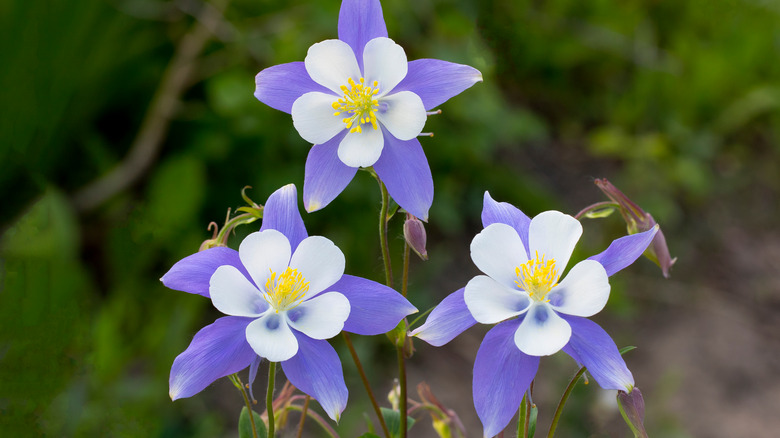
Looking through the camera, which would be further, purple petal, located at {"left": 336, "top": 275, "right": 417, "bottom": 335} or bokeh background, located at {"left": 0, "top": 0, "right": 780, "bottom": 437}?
bokeh background, located at {"left": 0, "top": 0, "right": 780, "bottom": 437}

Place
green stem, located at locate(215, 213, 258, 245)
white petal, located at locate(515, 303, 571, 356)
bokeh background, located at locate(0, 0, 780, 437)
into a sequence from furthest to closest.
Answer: bokeh background, located at locate(0, 0, 780, 437) < green stem, located at locate(215, 213, 258, 245) < white petal, located at locate(515, 303, 571, 356)

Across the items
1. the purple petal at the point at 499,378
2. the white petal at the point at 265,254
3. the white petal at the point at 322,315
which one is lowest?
the purple petal at the point at 499,378

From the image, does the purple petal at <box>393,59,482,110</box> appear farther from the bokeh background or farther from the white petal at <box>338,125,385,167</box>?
the bokeh background

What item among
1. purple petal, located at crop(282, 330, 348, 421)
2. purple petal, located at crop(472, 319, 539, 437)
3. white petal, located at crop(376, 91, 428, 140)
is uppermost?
white petal, located at crop(376, 91, 428, 140)

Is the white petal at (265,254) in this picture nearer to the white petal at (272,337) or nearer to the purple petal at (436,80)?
the white petal at (272,337)

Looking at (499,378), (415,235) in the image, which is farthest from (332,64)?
(499,378)

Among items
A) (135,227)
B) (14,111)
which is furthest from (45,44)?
(135,227)

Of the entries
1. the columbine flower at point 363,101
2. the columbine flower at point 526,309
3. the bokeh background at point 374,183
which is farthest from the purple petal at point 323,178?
the bokeh background at point 374,183

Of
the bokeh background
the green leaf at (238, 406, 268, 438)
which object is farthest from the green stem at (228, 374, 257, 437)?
the bokeh background
